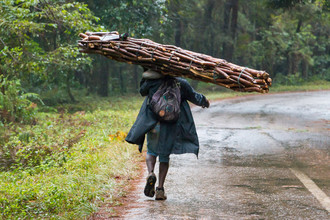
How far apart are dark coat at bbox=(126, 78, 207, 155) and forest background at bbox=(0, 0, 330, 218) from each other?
93cm

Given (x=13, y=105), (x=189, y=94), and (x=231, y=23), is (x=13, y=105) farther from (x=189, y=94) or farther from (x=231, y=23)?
(x=231, y=23)

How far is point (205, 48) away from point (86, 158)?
83.2ft

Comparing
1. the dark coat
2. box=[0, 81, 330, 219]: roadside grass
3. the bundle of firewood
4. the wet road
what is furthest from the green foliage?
the dark coat

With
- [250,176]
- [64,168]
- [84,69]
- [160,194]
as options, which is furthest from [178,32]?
[160,194]

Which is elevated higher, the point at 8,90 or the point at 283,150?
the point at 8,90

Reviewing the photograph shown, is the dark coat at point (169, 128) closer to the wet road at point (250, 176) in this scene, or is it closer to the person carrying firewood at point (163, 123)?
the person carrying firewood at point (163, 123)

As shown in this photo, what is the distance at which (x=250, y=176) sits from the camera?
7.20 m

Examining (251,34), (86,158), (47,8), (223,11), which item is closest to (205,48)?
(223,11)

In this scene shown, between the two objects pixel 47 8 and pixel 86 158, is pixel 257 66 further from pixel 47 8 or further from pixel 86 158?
pixel 86 158

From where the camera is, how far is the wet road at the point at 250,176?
528 cm

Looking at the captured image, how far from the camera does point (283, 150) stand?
968cm

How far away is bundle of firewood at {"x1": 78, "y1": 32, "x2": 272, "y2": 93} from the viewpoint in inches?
197

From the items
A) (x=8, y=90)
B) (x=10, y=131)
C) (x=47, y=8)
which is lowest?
(x=10, y=131)

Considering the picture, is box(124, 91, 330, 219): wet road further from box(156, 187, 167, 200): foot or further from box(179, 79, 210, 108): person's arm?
box(179, 79, 210, 108): person's arm
